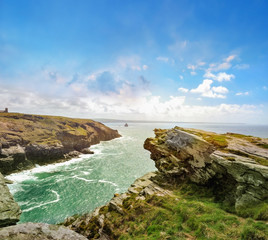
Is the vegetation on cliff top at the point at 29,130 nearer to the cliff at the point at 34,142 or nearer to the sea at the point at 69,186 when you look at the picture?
the cliff at the point at 34,142

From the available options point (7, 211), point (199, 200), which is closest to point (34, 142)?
point (7, 211)

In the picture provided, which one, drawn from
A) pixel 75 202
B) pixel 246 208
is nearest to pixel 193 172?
pixel 246 208

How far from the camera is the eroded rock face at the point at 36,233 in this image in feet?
37.3

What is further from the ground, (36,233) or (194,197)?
(36,233)

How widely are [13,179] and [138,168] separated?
46.9 m

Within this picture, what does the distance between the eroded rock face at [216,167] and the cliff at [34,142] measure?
6351 cm

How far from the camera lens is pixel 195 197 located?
64.3 feet

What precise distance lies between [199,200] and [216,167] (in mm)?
5322

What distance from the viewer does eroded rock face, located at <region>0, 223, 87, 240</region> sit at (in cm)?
1137

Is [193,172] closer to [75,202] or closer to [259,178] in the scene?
[259,178]

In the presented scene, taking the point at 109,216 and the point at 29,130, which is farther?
the point at 29,130

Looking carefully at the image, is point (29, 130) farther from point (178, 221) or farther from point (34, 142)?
point (178, 221)

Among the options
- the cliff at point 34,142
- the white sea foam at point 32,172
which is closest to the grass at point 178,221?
the white sea foam at point 32,172

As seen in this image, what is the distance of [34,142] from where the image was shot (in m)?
74.9
